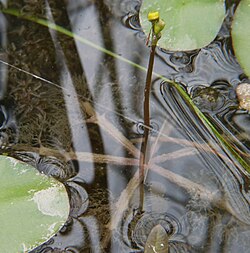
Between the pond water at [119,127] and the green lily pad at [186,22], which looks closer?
the pond water at [119,127]

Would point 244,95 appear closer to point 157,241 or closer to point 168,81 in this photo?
point 168,81

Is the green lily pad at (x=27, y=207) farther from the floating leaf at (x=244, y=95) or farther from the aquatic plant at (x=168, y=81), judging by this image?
the floating leaf at (x=244, y=95)

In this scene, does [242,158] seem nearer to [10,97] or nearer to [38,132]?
[38,132]

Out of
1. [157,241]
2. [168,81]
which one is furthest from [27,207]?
[168,81]

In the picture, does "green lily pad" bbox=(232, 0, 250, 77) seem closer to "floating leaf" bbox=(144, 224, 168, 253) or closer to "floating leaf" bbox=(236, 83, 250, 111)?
"floating leaf" bbox=(236, 83, 250, 111)

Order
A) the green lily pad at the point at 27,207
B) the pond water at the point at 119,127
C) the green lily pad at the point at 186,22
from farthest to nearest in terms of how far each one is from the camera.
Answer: the green lily pad at the point at 186,22, the pond water at the point at 119,127, the green lily pad at the point at 27,207

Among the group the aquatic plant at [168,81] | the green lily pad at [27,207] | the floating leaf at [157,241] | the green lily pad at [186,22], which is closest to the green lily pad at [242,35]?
the green lily pad at [186,22]
